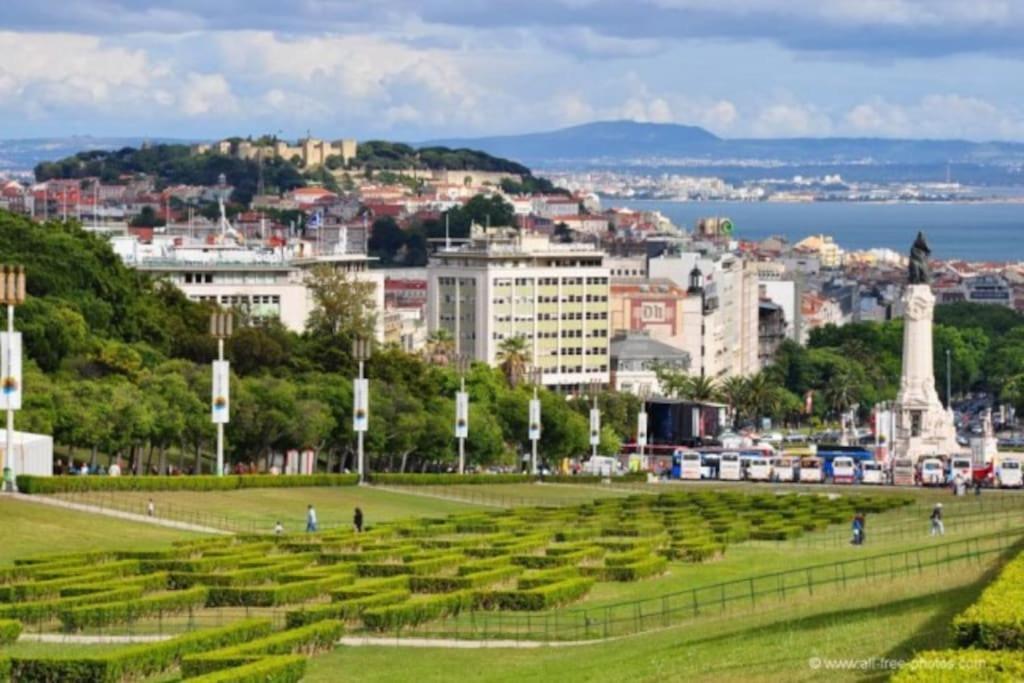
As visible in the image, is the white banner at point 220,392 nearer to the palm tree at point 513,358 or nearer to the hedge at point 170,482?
the hedge at point 170,482

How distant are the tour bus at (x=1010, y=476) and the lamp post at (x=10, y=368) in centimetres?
4519

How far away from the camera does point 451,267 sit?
643ft

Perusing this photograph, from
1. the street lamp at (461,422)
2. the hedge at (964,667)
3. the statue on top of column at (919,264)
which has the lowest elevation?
the hedge at (964,667)

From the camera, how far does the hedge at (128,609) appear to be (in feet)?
160

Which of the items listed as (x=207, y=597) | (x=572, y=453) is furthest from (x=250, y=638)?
(x=572, y=453)

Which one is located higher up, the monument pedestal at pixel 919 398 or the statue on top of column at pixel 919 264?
the statue on top of column at pixel 919 264

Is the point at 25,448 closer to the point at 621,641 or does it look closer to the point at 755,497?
the point at 755,497

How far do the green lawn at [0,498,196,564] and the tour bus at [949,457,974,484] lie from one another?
4575 cm

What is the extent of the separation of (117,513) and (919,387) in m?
60.6

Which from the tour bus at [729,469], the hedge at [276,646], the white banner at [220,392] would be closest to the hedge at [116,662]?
the hedge at [276,646]

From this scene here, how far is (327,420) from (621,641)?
5947 centimetres

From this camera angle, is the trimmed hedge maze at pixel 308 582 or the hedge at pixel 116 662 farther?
the trimmed hedge maze at pixel 308 582

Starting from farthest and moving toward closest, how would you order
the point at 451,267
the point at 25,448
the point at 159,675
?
the point at 451,267 < the point at 25,448 < the point at 159,675

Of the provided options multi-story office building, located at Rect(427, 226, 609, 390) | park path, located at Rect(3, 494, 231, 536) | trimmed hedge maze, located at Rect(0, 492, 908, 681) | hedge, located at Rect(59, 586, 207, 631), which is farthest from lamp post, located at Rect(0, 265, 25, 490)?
multi-story office building, located at Rect(427, 226, 609, 390)
